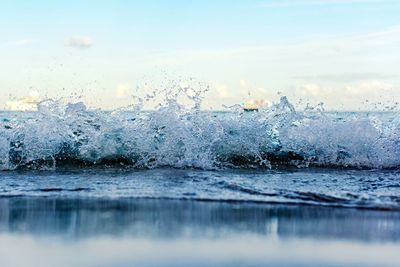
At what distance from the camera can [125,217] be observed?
5.99m

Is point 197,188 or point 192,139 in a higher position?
point 192,139

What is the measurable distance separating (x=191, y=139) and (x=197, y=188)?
3.57 meters

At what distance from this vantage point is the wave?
11180 mm

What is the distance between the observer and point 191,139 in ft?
37.6

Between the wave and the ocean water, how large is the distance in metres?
0.02

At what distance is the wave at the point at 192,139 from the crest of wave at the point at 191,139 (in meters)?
0.02

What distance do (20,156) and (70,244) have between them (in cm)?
645

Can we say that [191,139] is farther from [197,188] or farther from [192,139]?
[197,188]

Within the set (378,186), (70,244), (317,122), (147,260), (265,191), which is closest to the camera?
(147,260)

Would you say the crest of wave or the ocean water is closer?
the ocean water

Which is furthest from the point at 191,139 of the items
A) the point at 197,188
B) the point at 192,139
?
the point at 197,188

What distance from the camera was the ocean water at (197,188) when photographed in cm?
473

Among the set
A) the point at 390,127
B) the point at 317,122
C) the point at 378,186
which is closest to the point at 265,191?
the point at 378,186

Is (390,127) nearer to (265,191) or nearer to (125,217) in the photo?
(265,191)
